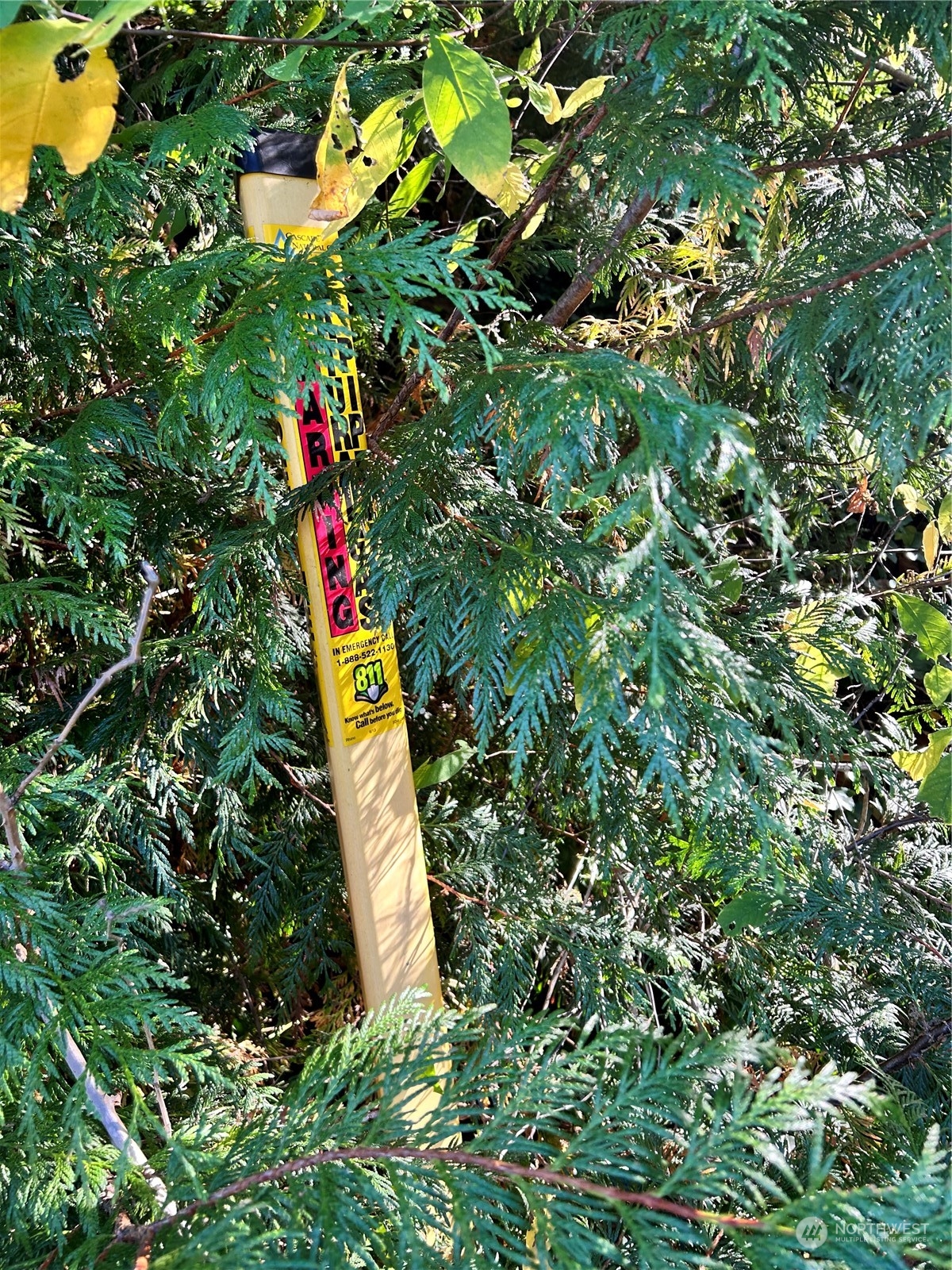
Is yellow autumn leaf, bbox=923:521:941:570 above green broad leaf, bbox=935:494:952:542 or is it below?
below

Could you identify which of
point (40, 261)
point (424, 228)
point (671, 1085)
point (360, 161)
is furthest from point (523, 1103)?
point (40, 261)

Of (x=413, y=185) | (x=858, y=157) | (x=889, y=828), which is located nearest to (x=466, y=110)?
(x=413, y=185)

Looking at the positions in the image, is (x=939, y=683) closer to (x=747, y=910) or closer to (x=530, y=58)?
(x=747, y=910)

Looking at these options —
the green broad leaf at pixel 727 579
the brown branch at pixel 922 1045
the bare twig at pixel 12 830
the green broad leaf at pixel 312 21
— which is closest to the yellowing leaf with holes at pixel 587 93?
the green broad leaf at pixel 312 21

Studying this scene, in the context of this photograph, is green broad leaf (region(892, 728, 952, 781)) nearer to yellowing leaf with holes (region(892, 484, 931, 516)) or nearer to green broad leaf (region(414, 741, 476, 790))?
yellowing leaf with holes (region(892, 484, 931, 516))

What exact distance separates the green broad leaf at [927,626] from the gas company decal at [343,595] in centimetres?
54

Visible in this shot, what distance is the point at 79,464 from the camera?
0.84 m

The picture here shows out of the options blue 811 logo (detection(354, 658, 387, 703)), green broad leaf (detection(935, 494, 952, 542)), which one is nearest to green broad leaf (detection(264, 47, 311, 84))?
blue 811 logo (detection(354, 658, 387, 703))

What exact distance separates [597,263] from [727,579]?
1.14 ft

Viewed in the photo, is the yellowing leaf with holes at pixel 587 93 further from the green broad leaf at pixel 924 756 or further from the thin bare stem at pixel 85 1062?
the green broad leaf at pixel 924 756

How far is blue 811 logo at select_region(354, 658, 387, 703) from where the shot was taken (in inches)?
37.0

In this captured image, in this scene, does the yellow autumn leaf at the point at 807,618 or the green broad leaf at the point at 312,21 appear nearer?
the green broad leaf at the point at 312,21

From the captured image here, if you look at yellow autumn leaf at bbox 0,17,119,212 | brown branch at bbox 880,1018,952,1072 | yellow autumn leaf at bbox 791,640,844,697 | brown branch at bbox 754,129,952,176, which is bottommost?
brown branch at bbox 880,1018,952,1072

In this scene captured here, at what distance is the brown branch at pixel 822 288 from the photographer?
70 cm
